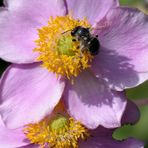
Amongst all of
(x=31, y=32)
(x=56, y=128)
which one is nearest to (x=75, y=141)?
(x=56, y=128)

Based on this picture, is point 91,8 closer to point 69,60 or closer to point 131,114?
point 69,60

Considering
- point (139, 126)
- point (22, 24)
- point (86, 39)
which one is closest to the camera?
point (86, 39)

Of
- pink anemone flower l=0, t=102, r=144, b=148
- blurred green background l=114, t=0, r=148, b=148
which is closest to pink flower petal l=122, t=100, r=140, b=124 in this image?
pink anemone flower l=0, t=102, r=144, b=148

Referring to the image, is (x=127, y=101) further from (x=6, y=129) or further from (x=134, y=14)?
(x=6, y=129)

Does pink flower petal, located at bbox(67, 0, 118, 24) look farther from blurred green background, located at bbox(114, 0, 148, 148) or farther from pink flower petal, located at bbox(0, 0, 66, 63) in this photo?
blurred green background, located at bbox(114, 0, 148, 148)

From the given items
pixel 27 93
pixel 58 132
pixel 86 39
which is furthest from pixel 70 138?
pixel 86 39

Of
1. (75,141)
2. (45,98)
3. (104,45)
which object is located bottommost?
(75,141)
